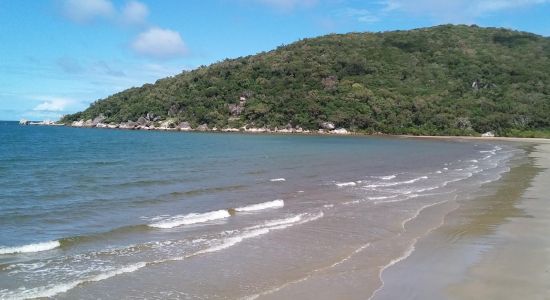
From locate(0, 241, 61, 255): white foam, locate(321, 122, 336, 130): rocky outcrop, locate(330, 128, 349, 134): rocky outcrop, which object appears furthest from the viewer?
locate(321, 122, 336, 130): rocky outcrop

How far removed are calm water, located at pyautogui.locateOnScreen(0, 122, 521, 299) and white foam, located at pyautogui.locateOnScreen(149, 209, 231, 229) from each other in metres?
0.06

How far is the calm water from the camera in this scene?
29.2 ft

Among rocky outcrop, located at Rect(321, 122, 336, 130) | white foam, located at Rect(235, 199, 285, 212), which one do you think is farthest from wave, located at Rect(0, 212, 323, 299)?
rocky outcrop, located at Rect(321, 122, 336, 130)

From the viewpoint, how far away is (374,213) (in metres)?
16.2

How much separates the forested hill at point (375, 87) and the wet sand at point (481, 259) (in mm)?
95994

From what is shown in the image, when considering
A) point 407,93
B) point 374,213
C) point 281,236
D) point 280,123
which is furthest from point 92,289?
point 407,93

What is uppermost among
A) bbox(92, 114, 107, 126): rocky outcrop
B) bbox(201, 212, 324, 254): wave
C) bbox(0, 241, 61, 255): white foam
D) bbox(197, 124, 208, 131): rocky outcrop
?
bbox(92, 114, 107, 126): rocky outcrop

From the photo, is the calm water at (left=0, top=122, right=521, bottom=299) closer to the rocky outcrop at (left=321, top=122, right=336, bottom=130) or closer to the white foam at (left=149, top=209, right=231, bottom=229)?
the white foam at (left=149, top=209, right=231, bottom=229)

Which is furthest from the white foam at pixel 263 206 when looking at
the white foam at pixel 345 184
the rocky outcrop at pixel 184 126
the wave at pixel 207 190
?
the rocky outcrop at pixel 184 126

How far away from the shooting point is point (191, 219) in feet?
48.5

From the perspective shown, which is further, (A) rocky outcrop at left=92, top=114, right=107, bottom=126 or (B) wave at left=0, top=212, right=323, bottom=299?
(A) rocky outcrop at left=92, top=114, right=107, bottom=126

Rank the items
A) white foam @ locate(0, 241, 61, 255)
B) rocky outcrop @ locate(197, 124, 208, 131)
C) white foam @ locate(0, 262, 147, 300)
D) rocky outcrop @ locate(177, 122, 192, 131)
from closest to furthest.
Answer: white foam @ locate(0, 262, 147, 300) → white foam @ locate(0, 241, 61, 255) → rocky outcrop @ locate(197, 124, 208, 131) → rocky outcrop @ locate(177, 122, 192, 131)

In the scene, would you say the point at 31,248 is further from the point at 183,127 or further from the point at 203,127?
the point at 183,127

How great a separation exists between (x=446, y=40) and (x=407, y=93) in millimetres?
37811
